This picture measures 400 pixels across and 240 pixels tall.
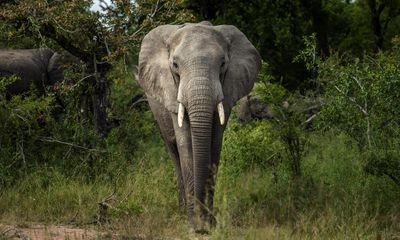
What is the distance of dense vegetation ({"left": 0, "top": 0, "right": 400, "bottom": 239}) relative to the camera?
7.52m

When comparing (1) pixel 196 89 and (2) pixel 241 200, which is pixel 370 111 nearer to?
(2) pixel 241 200

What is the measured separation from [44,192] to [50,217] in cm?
86

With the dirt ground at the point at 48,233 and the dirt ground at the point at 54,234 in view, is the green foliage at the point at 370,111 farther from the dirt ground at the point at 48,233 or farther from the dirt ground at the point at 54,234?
the dirt ground at the point at 48,233

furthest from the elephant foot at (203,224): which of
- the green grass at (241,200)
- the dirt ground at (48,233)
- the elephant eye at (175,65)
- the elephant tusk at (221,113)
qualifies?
the elephant eye at (175,65)

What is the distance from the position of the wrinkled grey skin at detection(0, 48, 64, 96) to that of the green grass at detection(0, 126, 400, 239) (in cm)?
235

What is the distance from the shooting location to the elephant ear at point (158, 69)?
25.0ft

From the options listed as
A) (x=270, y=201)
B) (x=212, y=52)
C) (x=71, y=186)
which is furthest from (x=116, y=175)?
(x=212, y=52)

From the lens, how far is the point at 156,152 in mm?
11922

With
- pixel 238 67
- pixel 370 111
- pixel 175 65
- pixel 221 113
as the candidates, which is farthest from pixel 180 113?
pixel 370 111

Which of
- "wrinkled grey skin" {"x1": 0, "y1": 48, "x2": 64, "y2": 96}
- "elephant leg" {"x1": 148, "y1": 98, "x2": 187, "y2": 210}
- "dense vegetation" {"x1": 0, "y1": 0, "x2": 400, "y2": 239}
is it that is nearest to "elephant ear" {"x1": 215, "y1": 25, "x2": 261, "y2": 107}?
"elephant leg" {"x1": 148, "y1": 98, "x2": 187, "y2": 210}

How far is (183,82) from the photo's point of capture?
7.24 m

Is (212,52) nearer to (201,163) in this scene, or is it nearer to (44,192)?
(201,163)

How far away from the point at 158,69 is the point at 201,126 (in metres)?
1.23

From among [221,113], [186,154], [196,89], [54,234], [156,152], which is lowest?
[54,234]
